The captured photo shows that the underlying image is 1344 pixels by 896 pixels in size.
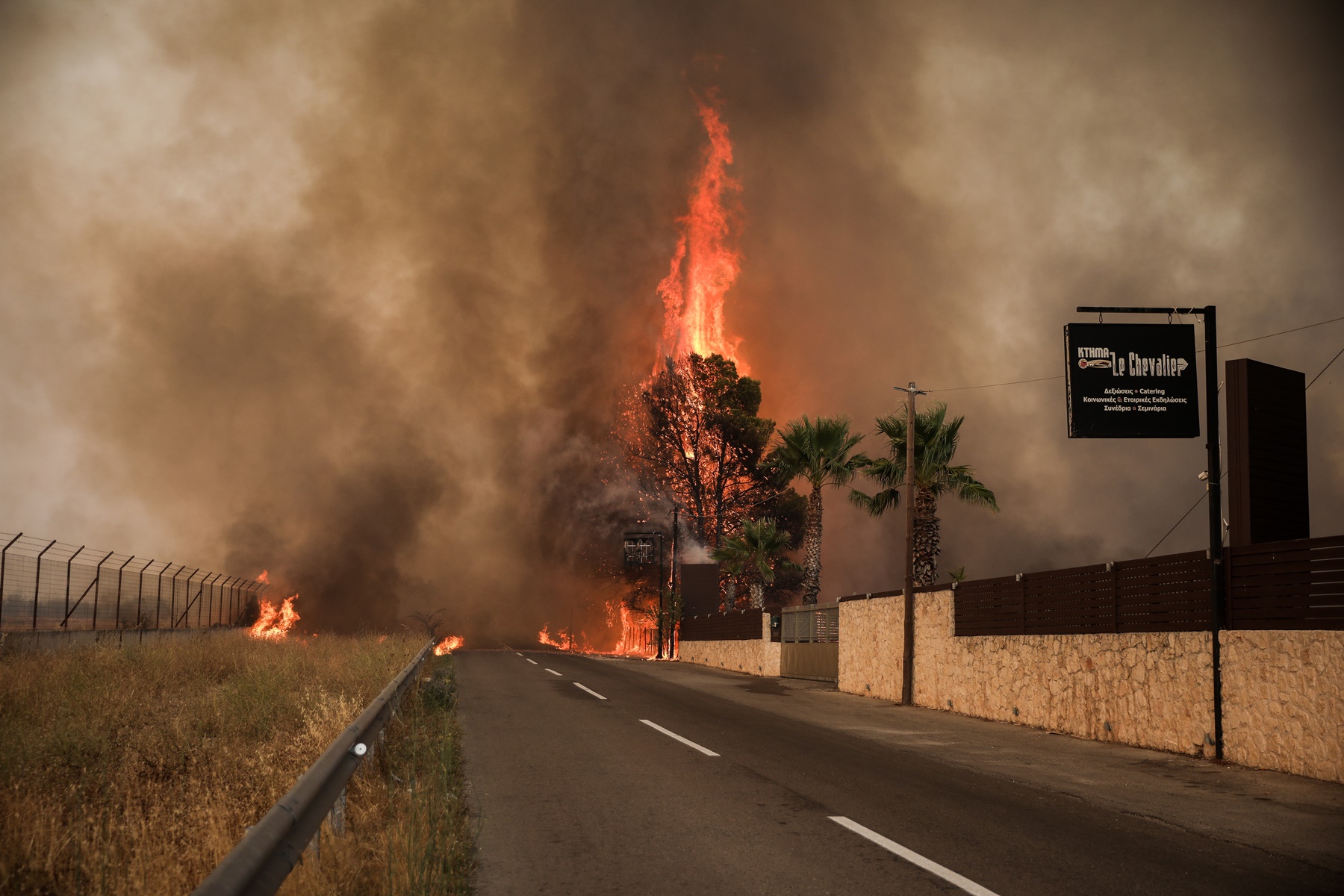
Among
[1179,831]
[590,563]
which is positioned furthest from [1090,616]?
[590,563]

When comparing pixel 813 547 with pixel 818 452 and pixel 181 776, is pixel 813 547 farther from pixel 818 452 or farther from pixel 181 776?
pixel 181 776

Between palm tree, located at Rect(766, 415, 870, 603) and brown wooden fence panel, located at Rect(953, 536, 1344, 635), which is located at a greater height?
palm tree, located at Rect(766, 415, 870, 603)

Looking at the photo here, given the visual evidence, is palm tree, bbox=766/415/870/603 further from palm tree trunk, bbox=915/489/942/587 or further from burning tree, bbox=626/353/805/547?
burning tree, bbox=626/353/805/547

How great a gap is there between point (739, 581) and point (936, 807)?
5721 cm

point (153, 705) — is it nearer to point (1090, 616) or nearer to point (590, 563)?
point (1090, 616)

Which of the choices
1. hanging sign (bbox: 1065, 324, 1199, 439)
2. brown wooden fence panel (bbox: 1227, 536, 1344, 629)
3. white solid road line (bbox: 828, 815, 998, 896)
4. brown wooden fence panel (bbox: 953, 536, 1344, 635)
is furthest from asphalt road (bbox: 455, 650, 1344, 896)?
hanging sign (bbox: 1065, 324, 1199, 439)

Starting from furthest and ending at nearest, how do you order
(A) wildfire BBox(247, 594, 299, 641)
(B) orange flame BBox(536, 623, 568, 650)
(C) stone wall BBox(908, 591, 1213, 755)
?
1. (B) orange flame BBox(536, 623, 568, 650)
2. (A) wildfire BBox(247, 594, 299, 641)
3. (C) stone wall BBox(908, 591, 1213, 755)

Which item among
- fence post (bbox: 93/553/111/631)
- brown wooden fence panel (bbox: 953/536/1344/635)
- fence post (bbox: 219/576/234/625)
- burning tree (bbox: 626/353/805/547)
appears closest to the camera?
brown wooden fence panel (bbox: 953/536/1344/635)

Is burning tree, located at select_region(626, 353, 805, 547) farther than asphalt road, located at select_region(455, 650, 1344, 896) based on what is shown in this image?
Yes

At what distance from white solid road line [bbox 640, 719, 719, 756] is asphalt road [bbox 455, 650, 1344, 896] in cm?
7

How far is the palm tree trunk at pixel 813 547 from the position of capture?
127ft

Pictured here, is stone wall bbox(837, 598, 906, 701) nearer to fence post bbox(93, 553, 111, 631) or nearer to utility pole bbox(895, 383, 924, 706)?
utility pole bbox(895, 383, 924, 706)

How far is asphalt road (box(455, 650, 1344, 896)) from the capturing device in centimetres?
577

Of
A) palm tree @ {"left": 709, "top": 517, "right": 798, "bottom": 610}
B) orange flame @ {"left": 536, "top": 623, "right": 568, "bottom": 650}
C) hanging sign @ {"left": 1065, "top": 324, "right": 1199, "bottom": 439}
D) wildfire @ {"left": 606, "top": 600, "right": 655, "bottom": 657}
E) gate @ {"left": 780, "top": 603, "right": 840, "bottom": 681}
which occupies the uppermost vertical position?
hanging sign @ {"left": 1065, "top": 324, "right": 1199, "bottom": 439}
